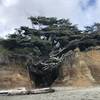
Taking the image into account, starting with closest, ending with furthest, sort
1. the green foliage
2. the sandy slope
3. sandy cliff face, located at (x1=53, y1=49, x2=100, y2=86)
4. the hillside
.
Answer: the sandy slope → sandy cliff face, located at (x1=53, y1=49, x2=100, y2=86) → the hillside → the green foliage

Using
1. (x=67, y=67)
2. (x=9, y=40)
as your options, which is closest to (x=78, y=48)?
(x=67, y=67)

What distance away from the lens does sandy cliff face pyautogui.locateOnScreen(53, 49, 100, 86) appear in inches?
1778

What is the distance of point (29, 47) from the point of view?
53344 mm

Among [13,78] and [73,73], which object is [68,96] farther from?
[13,78]

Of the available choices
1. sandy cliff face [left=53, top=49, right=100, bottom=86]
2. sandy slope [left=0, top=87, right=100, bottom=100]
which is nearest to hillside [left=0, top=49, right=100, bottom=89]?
sandy cliff face [left=53, top=49, right=100, bottom=86]

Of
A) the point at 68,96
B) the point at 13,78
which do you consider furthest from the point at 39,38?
the point at 68,96

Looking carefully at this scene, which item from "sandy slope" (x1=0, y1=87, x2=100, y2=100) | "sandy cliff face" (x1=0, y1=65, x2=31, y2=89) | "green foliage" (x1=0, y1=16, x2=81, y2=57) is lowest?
"sandy slope" (x1=0, y1=87, x2=100, y2=100)

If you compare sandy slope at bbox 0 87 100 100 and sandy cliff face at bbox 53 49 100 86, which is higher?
sandy cliff face at bbox 53 49 100 86

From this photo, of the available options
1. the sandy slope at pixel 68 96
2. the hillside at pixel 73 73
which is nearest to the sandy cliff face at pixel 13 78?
the hillside at pixel 73 73

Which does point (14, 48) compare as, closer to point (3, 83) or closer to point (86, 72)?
point (3, 83)

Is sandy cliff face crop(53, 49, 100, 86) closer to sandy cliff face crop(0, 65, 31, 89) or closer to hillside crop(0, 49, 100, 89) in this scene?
hillside crop(0, 49, 100, 89)

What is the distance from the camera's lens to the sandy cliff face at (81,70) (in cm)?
4516

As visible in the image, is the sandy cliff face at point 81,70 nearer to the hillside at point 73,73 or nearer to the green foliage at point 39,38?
the hillside at point 73,73

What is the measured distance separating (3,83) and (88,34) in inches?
558
